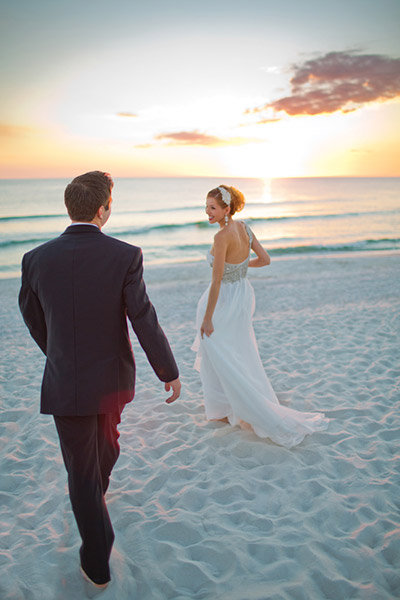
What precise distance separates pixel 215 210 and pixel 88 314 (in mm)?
1938

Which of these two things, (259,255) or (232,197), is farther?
(259,255)

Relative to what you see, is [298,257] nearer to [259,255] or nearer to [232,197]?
[259,255]

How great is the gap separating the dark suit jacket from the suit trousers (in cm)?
13

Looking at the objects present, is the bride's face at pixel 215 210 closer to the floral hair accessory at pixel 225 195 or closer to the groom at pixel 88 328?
the floral hair accessory at pixel 225 195

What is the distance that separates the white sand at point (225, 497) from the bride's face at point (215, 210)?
2088 mm

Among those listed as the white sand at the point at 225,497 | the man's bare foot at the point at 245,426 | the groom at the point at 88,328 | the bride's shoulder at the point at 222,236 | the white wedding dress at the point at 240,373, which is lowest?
the white sand at the point at 225,497

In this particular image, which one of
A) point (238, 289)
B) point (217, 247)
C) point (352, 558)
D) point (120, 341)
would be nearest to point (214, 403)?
point (238, 289)

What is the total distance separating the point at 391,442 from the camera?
146 inches

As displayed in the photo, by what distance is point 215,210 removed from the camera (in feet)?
11.7

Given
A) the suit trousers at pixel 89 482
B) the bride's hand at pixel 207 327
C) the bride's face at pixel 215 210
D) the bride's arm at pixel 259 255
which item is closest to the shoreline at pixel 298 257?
the bride's arm at pixel 259 255

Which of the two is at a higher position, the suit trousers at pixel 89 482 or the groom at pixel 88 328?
the groom at pixel 88 328

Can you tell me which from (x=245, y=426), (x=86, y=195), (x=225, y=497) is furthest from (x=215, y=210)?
(x=225, y=497)

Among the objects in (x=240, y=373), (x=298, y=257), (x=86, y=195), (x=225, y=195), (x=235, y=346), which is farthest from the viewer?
(x=298, y=257)

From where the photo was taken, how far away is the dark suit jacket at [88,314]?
1937 millimetres
